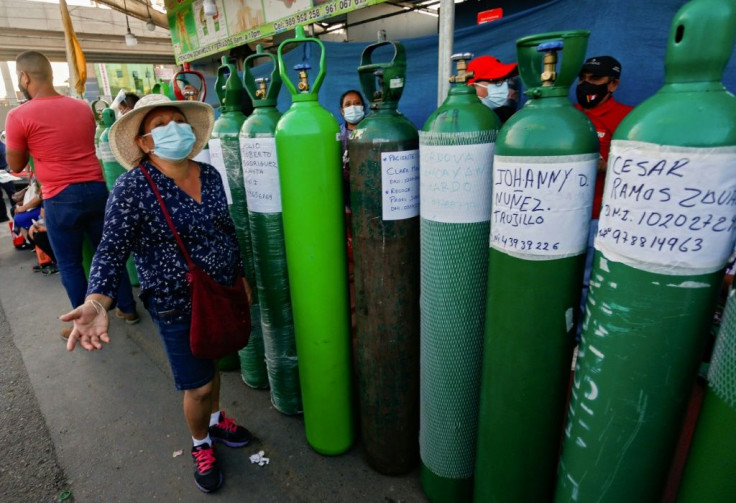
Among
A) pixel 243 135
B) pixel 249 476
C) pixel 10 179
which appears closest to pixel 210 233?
pixel 243 135

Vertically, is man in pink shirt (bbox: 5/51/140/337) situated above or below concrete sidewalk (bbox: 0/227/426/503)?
above

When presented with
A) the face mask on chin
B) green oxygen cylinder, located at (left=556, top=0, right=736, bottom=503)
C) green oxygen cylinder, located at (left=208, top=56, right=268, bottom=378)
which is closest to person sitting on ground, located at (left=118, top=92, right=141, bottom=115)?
green oxygen cylinder, located at (left=208, top=56, right=268, bottom=378)

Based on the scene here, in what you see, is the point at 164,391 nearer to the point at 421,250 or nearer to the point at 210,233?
the point at 210,233

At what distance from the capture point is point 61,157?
3086 millimetres

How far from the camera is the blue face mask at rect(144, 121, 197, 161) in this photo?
5.57 ft

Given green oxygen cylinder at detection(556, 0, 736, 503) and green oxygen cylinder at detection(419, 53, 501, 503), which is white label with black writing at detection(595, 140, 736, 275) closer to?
green oxygen cylinder at detection(556, 0, 736, 503)

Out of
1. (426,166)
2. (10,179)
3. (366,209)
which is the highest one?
(426,166)

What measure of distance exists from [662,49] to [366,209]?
2628 millimetres

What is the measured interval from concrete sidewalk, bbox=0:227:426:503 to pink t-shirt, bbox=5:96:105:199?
136cm

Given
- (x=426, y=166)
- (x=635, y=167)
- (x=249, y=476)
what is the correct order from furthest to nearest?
(x=249, y=476), (x=426, y=166), (x=635, y=167)

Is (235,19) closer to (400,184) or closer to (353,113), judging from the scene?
(353,113)

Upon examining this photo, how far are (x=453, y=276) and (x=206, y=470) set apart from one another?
1.57 meters

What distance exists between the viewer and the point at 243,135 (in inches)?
79.7

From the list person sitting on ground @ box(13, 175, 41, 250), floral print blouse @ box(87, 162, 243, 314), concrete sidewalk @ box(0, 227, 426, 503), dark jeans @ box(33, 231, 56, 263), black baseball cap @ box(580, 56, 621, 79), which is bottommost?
concrete sidewalk @ box(0, 227, 426, 503)
